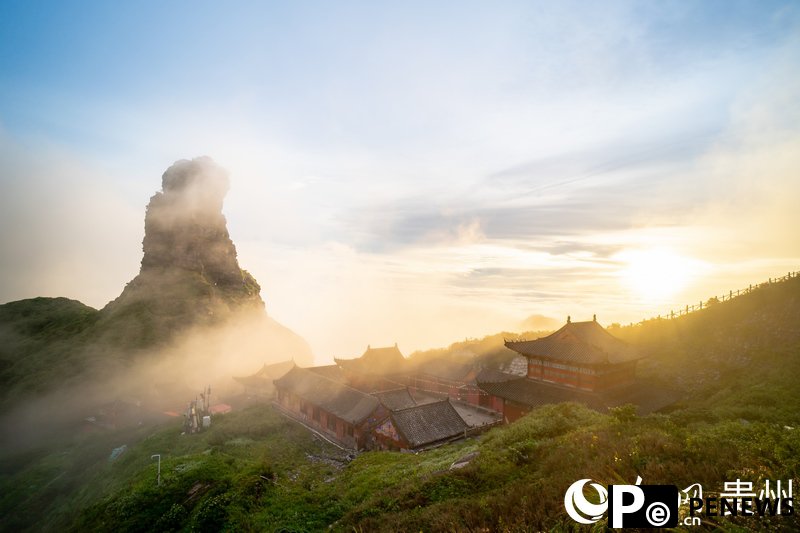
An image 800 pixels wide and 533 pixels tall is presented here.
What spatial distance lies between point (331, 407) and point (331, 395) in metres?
2.89

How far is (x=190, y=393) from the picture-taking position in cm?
7350

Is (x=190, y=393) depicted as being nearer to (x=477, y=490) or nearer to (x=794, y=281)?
(x=477, y=490)

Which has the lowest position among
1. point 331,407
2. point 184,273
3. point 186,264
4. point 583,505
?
point 331,407

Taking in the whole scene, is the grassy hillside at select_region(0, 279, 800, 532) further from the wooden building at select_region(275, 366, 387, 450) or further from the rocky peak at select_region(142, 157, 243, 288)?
the rocky peak at select_region(142, 157, 243, 288)

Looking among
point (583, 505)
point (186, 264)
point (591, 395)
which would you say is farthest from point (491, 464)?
point (186, 264)

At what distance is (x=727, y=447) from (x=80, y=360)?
9544 cm

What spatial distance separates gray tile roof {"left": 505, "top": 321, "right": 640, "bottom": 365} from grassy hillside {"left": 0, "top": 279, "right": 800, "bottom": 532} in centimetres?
655

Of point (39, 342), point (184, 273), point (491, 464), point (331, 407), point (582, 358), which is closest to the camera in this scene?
point (491, 464)

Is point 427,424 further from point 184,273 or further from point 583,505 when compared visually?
point 184,273

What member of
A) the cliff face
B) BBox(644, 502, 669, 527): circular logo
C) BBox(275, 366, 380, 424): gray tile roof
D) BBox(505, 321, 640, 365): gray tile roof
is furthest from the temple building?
the cliff face

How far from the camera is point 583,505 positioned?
962 cm

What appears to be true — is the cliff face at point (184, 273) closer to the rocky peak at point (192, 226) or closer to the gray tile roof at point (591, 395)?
the rocky peak at point (192, 226)

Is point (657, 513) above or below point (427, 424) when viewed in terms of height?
above

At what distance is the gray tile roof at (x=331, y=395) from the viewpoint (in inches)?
1513
